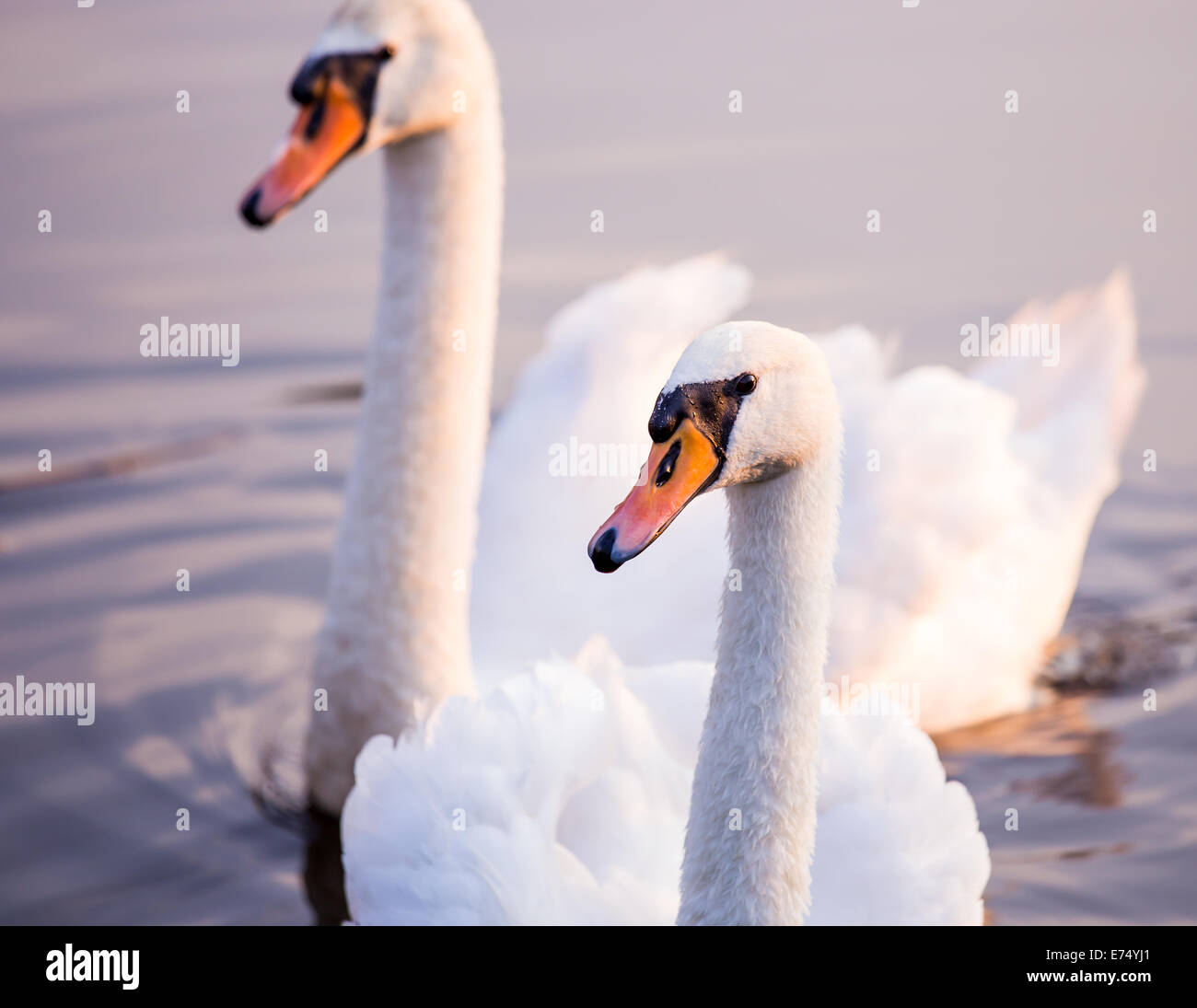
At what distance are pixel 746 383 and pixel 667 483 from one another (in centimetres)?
21

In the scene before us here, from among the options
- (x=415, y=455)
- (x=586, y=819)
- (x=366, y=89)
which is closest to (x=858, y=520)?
(x=415, y=455)

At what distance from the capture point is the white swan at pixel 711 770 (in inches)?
106

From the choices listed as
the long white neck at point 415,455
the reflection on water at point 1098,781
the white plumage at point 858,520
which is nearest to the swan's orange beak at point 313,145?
the long white neck at point 415,455

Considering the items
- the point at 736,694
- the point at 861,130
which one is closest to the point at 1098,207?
the point at 861,130

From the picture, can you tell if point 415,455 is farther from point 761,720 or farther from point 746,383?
point 746,383

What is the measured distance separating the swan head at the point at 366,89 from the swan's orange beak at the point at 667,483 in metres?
1.50

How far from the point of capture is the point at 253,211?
149 inches

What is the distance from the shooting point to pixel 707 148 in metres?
7.39

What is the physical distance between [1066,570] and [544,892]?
2.84 meters

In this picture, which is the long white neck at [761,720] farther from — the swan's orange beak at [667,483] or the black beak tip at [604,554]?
the black beak tip at [604,554]

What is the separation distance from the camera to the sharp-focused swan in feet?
13.5

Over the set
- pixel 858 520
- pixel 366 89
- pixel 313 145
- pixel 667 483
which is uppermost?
pixel 366 89
